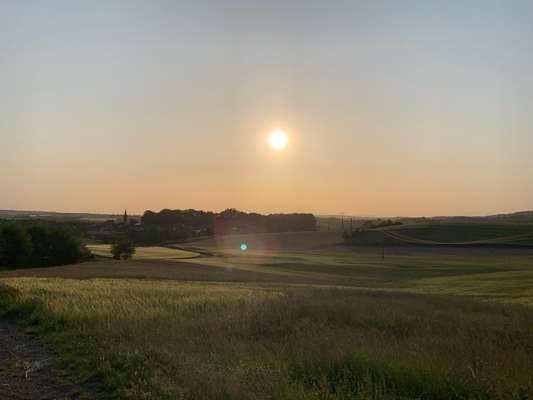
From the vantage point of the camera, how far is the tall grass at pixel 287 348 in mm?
7453

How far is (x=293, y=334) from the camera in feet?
40.4

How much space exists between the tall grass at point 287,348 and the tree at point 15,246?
2516 inches

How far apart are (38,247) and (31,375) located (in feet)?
258

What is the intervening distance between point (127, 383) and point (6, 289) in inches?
647

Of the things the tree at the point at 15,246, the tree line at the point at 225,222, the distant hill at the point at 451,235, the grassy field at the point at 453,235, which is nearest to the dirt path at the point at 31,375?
the tree at the point at 15,246

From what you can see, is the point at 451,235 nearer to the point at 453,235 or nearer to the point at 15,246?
the point at 453,235

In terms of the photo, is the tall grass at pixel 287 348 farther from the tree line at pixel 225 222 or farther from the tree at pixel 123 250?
the tree line at pixel 225 222

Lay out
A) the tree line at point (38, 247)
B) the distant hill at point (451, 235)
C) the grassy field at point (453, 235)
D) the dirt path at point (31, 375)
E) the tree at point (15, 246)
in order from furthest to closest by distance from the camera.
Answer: the grassy field at point (453, 235)
the distant hill at point (451, 235)
the tree line at point (38, 247)
the tree at point (15, 246)
the dirt path at point (31, 375)

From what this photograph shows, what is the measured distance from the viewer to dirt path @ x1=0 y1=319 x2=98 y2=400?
7984mm

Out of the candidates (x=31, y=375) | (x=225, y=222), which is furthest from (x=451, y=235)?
(x=31, y=375)

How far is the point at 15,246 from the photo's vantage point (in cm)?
7700

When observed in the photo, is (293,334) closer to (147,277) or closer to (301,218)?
(147,277)

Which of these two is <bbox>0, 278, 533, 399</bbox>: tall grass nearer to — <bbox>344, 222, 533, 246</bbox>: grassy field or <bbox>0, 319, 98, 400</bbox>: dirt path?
<bbox>0, 319, 98, 400</bbox>: dirt path

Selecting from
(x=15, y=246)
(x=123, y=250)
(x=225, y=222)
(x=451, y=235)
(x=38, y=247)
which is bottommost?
(x=123, y=250)
